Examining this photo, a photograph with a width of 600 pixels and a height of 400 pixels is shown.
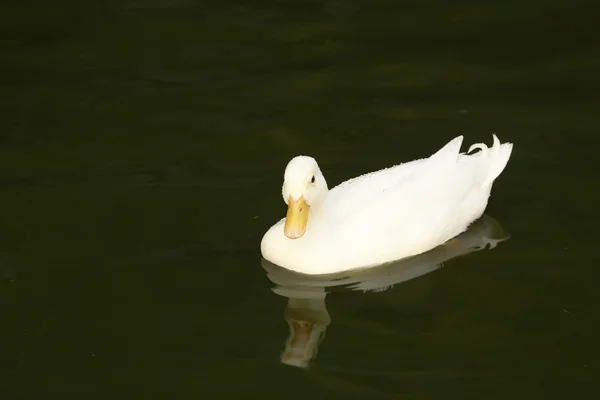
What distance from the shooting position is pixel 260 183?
7723mm

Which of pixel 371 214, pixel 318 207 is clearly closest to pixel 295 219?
pixel 318 207

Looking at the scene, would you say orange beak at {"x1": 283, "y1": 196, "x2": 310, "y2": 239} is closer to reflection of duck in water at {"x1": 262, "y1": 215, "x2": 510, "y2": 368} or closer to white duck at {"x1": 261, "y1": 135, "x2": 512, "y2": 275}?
white duck at {"x1": 261, "y1": 135, "x2": 512, "y2": 275}

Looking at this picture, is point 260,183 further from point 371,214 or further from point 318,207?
point 371,214

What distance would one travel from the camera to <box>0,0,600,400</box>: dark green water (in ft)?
19.2

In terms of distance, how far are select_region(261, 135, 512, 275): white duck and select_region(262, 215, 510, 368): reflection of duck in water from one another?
0.06 meters

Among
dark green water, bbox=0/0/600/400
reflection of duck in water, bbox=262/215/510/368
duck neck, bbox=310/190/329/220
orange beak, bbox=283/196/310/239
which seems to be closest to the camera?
dark green water, bbox=0/0/600/400

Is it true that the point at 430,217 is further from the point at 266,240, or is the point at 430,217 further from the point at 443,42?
the point at 443,42

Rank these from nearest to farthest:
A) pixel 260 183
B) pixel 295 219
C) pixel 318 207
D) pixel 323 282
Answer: pixel 295 219
pixel 323 282
pixel 318 207
pixel 260 183

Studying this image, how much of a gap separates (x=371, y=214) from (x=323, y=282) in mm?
493

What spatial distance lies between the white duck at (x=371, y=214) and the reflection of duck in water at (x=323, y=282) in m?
0.06

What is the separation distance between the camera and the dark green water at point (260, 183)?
5840 millimetres

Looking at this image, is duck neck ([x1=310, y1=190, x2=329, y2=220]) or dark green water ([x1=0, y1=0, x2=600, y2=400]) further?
duck neck ([x1=310, y1=190, x2=329, y2=220])

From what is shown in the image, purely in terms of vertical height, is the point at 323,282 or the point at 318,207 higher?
the point at 318,207

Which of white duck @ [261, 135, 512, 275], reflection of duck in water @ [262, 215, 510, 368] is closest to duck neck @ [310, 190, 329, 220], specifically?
white duck @ [261, 135, 512, 275]
